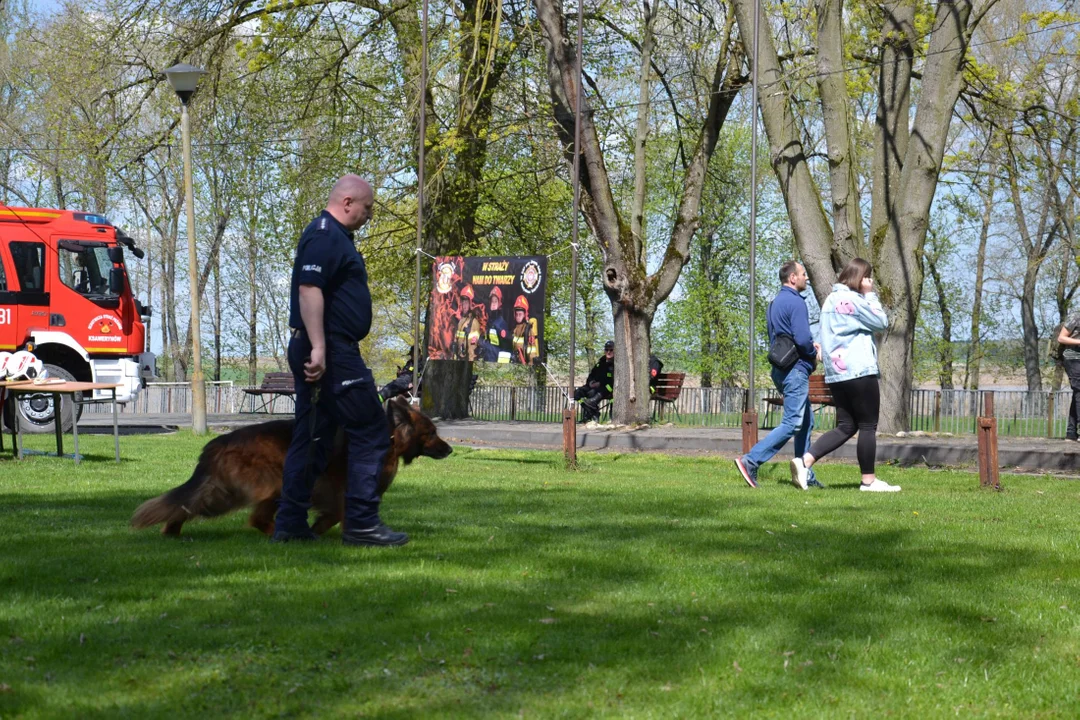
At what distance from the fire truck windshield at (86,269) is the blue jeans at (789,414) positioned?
14126mm

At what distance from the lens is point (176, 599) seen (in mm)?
4957

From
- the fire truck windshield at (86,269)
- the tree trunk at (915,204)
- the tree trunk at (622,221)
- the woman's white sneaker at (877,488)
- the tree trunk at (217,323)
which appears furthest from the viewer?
the tree trunk at (217,323)

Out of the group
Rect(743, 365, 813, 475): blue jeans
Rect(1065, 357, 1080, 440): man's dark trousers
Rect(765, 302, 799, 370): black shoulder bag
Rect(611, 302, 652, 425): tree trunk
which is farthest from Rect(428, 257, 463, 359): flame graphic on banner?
Rect(1065, 357, 1080, 440): man's dark trousers

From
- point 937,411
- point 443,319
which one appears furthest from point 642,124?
point 443,319

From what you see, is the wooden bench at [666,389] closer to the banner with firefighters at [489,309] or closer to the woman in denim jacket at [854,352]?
the banner with firefighters at [489,309]

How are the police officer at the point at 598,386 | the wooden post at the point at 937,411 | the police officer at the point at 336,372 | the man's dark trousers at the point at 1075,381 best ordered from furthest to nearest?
the wooden post at the point at 937,411, the police officer at the point at 598,386, the man's dark trousers at the point at 1075,381, the police officer at the point at 336,372

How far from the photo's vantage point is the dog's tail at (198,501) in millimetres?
6457

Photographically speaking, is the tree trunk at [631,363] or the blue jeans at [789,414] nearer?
the blue jeans at [789,414]

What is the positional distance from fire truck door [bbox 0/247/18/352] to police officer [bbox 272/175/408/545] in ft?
52.6

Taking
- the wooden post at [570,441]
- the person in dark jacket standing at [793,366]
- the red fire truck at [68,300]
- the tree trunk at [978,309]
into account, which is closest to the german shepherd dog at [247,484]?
the person in dark jacket standing at [793,366]

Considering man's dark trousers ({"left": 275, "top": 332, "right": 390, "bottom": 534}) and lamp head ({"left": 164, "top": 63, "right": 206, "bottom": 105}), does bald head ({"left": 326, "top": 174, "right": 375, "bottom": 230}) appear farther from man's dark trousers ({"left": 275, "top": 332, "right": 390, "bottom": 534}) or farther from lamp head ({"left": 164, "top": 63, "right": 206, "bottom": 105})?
lamp head ({"left": 164, "top": 63, "right": 206, "bottom": 105})

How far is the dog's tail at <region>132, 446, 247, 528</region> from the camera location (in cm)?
646

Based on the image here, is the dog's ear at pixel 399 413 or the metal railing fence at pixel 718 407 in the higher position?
the dog's ear at pixel 399 413

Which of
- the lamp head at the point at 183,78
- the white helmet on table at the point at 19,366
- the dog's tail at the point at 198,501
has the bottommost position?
the dog's tail at the point at 198,501
